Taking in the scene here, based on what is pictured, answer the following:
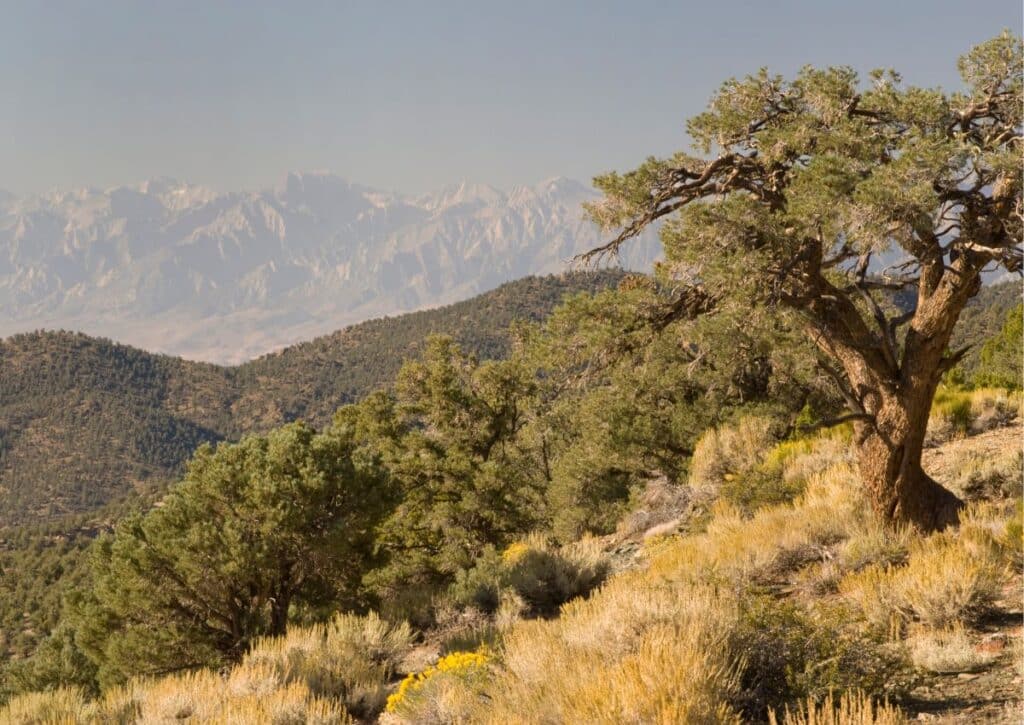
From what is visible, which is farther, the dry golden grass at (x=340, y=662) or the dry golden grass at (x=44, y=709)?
the dry golden grass at (x=340, y=662)

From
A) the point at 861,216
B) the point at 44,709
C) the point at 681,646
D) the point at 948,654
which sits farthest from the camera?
the point at 44,709

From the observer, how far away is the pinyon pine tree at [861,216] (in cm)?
771

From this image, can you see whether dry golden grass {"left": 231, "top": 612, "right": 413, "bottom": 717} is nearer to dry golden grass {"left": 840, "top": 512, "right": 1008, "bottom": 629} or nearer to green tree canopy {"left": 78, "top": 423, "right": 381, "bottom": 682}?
green tree canopy {"left": 78, "top": 423, "right": 381, "bottom": 682}

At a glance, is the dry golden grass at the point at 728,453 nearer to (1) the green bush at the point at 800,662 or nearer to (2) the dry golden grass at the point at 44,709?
(1) the green bush at the point at 800,662

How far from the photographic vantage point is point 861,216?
7.38 metres

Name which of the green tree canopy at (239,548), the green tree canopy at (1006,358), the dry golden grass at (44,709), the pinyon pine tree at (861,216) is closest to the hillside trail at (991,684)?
the pinyon pine tree at (861,216)

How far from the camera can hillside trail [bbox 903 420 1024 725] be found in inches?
177

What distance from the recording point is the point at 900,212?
7477 millimetres

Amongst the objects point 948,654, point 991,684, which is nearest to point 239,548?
point 948,654

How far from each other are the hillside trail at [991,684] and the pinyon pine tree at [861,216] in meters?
2.46

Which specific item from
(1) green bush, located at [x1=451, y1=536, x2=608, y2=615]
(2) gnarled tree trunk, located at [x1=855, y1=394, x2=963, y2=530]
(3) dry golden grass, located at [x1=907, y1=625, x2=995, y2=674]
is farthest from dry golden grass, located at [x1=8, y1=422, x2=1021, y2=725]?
(1) green bush, located at [x1=451, y1=536, x2=608, y2=615]

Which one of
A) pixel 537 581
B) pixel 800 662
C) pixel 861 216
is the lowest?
pixel 537 581

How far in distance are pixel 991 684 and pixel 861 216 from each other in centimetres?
428

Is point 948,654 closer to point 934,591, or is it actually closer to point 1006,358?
point 934,591
